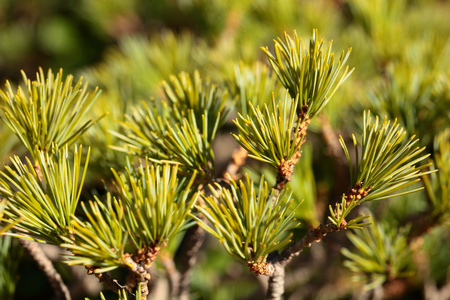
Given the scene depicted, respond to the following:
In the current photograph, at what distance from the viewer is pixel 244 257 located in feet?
0.88

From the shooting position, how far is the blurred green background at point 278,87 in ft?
1.38

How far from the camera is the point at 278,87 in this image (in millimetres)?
361

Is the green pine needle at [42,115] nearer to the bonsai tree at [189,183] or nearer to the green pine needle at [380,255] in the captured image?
the bonsai tree at [189,183]

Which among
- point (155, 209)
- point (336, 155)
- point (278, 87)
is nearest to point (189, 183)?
point (155, 209)

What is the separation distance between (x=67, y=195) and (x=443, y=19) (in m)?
0.67

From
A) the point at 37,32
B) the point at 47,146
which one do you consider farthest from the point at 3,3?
the point at 47,146

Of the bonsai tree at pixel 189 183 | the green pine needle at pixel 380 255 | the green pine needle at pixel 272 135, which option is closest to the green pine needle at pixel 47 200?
the bonsai tree at pixel 189 183

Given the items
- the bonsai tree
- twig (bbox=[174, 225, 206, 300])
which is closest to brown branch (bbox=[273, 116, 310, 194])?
the bonsai tree

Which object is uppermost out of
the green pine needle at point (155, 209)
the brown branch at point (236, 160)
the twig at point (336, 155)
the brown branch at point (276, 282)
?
the twig at point (336, 155)

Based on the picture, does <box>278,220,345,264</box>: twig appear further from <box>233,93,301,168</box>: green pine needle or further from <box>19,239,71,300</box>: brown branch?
<box>19,239,71,300</box>: brown branch

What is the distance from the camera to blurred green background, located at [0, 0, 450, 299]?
1.38 feet

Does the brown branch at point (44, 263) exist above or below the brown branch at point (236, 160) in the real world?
below

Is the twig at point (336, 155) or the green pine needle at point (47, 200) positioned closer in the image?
the green pine needle at point (47, 200)

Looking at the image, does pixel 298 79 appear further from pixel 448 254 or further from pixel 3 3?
pixel 3 3
